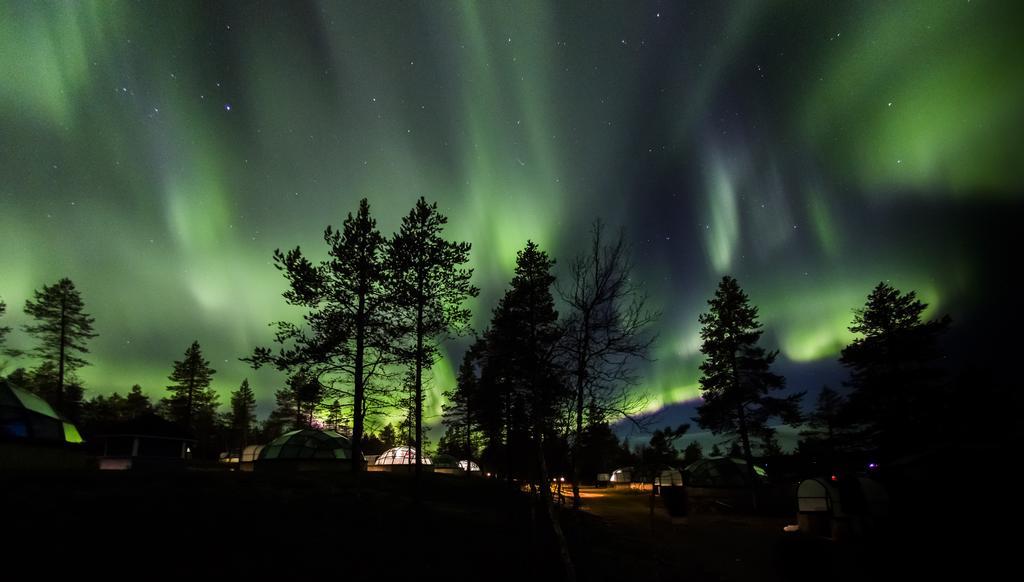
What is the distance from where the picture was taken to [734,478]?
31.9 metres

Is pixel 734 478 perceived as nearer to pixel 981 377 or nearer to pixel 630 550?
pixel 630 550

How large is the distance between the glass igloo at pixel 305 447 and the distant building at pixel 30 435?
11.3 m

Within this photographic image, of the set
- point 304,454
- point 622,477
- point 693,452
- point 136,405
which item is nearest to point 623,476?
point 622,477

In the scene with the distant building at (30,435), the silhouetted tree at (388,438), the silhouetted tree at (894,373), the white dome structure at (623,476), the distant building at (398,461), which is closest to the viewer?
the distant building at (30,435)

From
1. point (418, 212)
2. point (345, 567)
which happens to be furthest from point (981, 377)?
point (345, 567)

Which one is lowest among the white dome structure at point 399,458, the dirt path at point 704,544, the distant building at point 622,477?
the distant building at point 622,477

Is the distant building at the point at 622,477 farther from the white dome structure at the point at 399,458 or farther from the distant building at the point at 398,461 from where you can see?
the white dome structure at the point at 399,458

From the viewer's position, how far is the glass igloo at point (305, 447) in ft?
109

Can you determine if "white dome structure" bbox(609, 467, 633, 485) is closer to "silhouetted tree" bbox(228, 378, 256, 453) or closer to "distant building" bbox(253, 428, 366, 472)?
"distant building" bbox(253, 428, 366, 472)

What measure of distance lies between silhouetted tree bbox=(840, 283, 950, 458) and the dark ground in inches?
773

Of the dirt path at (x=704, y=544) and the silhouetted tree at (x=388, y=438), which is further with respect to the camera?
the silhouetted tree at (x=388, y=438)

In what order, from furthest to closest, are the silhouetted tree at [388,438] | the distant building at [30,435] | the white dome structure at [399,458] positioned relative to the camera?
the silhouetted tree at [388,438] → the white dome structure at [399,458] → the distant building at [30,435]

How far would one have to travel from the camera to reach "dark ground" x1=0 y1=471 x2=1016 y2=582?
8945 millimetres

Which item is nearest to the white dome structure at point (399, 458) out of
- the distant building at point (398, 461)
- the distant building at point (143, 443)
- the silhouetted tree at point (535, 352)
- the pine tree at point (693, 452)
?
the distant building at point (398, 461)
